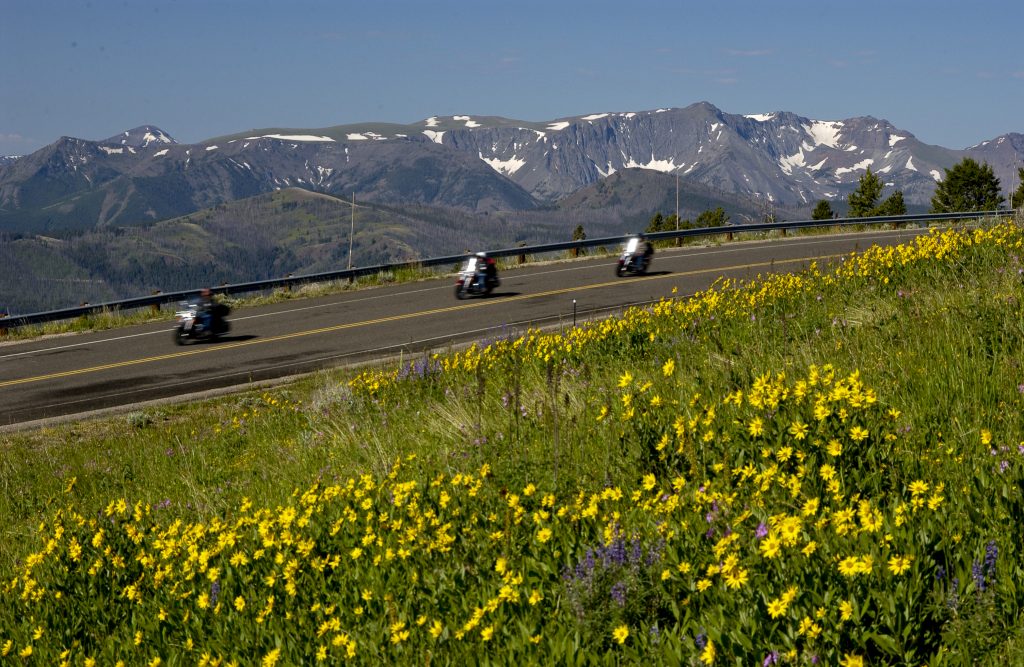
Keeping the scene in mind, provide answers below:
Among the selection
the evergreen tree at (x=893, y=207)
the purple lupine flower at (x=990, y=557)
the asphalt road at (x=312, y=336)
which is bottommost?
the asphalt road at (x=312, y=336)

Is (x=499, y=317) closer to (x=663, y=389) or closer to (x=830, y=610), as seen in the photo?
(x=663, y=389)

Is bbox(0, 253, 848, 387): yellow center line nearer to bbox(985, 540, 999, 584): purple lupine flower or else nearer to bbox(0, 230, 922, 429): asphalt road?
bbox(0, 230, 922, 429): asphalt road

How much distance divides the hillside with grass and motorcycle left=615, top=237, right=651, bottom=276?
60.1ft

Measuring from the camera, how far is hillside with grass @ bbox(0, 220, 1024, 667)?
3.19 meters

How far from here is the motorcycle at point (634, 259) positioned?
2634 centimetres

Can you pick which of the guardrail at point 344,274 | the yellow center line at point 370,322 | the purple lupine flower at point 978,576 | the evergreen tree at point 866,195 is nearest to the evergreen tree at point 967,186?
the evergreen tree at point 866,195

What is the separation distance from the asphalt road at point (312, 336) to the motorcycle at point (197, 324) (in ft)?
0.97

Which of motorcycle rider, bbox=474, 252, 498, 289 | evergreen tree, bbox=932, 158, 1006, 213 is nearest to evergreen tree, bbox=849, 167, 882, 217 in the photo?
evergreen tree, bbox=932, 158, 1006, 213

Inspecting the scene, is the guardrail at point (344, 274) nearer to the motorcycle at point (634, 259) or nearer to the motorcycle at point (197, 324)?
the motorcycle at point (197, 324)

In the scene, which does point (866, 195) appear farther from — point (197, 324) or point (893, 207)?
point (197, 324)

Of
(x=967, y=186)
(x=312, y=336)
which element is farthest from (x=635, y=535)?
(x=967, y=186)

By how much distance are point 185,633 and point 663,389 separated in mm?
3372

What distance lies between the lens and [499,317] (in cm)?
2098

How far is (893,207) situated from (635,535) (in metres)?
109
